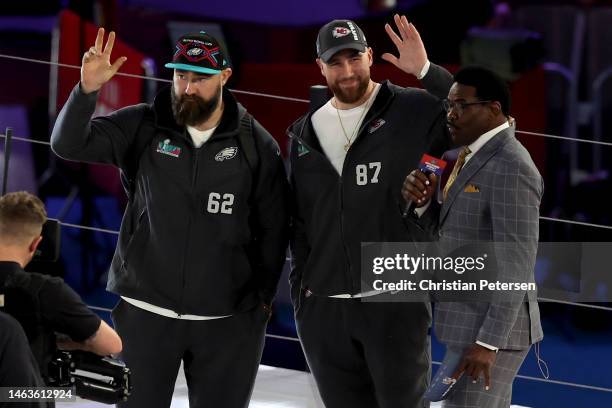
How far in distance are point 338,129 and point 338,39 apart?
9.3 inches

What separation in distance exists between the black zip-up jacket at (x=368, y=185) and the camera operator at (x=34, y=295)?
66 centimetres

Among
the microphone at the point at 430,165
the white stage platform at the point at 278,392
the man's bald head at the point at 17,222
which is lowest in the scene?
the white stage platform at the point at 278,392

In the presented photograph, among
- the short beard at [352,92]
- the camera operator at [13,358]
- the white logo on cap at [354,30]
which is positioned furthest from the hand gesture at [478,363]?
the camera operator at [13,358]

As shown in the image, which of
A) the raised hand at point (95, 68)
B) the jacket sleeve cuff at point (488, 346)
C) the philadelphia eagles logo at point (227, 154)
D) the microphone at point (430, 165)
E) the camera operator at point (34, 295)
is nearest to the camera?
the camera operator at point (34, 295)

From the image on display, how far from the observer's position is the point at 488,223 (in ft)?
8.91

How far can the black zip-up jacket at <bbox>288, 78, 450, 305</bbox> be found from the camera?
2975 millimetres

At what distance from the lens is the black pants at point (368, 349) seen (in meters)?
2.98

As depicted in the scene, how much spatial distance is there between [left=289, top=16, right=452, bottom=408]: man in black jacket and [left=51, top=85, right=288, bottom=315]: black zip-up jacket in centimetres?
14

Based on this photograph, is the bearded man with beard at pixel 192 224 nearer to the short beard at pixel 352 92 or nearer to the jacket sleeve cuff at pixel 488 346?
the short beard at pixel 352 92

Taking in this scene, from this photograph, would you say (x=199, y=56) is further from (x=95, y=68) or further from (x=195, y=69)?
(x=95, y=68)

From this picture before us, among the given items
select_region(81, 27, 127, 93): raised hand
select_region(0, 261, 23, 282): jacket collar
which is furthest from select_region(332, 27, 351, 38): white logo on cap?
select_region(0, 261, 23, 282): jacket collar

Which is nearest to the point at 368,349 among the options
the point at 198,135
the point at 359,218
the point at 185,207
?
the point at 359,218

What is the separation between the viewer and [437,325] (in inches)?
110

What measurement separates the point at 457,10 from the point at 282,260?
5019 mm
